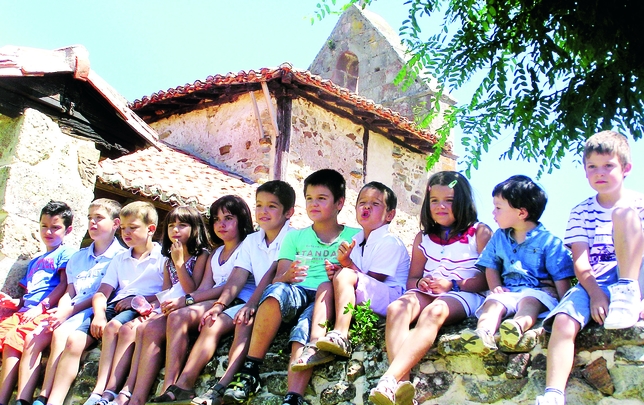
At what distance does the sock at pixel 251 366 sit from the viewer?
3.77 m

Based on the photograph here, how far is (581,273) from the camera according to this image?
3281 mm

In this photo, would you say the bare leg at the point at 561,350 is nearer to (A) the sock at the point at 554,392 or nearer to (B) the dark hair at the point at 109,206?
(A) the sock at the point at 554,392

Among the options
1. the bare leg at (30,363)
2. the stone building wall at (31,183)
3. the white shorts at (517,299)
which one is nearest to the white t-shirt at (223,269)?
the bare leg at (30,363)

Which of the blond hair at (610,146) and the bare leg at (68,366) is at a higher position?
the blond hair at (610,146)

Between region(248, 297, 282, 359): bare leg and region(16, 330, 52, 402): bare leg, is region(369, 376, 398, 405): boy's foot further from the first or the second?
region(16, 330, 52, 402): bare leg

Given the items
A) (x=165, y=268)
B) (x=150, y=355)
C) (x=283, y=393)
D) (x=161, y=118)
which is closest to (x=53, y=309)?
(x=165, y=268)

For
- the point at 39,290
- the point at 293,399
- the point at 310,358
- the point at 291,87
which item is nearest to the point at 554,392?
the point at 310,358

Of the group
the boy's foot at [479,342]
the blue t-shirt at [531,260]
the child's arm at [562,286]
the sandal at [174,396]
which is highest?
the blue t-shirt at [531,260]

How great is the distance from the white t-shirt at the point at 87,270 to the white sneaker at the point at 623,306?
3461 millimetres

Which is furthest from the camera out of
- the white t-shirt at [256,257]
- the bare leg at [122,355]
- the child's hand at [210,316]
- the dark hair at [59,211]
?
the dark hair at [59,211]

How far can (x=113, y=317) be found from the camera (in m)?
4.74

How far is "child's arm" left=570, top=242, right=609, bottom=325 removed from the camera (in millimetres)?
3057

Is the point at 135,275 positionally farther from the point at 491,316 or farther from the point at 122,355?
the point at 491,316

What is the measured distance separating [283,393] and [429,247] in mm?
1145
